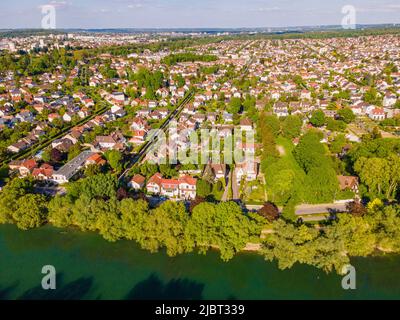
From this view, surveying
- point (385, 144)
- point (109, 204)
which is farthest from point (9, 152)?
point (385, 144)

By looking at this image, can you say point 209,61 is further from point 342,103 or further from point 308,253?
point 308,253

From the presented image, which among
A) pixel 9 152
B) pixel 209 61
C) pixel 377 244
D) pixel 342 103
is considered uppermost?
pixel 209 61

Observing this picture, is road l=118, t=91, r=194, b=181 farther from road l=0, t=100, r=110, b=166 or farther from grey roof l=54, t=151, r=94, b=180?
road l=0, t=100, r=110, b=166

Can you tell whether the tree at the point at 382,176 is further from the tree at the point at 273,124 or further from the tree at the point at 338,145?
the tree at the point at 273,124

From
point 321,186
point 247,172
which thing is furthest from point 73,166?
point 321,186

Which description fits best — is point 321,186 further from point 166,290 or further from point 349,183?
point 166,290
